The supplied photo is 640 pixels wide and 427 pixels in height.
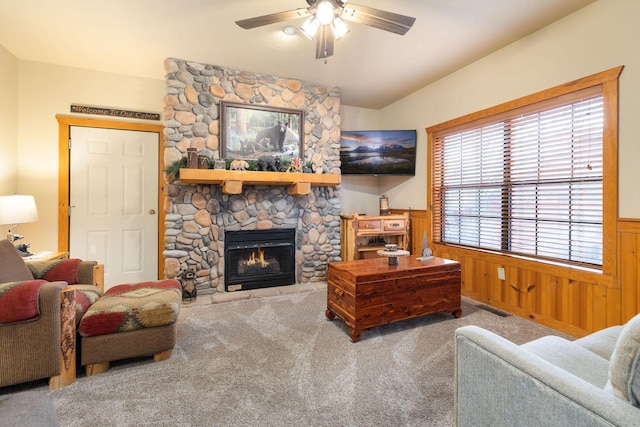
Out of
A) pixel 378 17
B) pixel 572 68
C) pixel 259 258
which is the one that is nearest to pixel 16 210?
pixel 259 258

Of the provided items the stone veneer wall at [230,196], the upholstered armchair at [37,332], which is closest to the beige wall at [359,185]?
the stone veneer wall at [230,196]

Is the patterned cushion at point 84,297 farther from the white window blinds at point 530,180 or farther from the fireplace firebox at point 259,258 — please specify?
the white window blinds at point 530,180

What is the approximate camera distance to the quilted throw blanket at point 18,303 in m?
1.65

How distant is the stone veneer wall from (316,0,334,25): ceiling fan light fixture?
1873 mm

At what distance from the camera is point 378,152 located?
440 centimetres

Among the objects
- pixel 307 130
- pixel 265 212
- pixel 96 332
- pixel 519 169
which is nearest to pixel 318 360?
pixel 96 332

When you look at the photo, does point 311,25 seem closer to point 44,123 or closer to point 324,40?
point 324,40

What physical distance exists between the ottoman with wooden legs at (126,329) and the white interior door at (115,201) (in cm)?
185

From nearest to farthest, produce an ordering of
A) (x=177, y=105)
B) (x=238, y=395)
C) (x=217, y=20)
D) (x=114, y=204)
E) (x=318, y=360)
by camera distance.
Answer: (x=238, y=395) < (x=318, y=360) < (x=217, y=20) < (x=177, y=105) < (x=114, y=204)

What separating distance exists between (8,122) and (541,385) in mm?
4847

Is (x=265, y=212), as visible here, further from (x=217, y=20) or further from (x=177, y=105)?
(x=217, y=20)

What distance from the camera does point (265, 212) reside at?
3.93m

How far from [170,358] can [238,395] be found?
2.43ft

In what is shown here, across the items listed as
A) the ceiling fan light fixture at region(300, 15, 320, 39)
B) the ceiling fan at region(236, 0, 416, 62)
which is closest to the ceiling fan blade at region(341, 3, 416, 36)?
the ceiling fan at region(236, 0, 416, 62)
